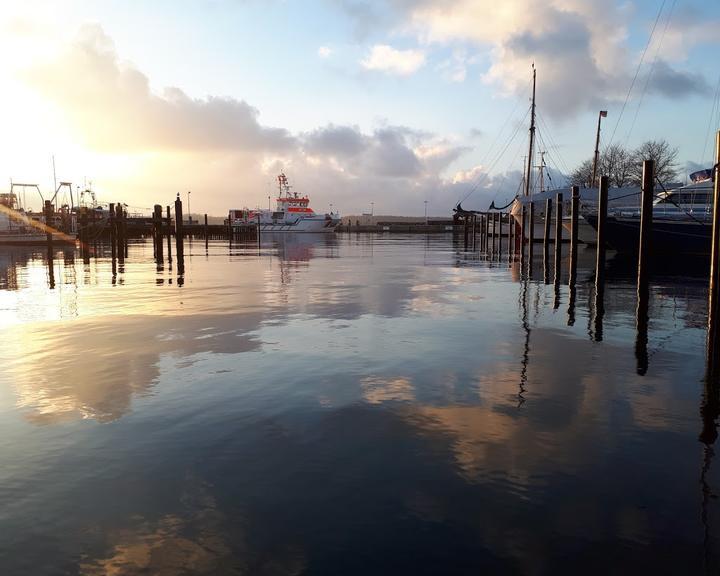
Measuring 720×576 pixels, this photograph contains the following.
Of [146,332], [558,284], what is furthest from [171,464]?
[558,284]

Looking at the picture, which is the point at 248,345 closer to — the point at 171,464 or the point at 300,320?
the point at 300,320

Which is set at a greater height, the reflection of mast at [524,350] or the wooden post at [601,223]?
the wooden post at [601,223]

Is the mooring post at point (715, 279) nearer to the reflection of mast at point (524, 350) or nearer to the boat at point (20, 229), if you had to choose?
the reflection of mast at point (524, 350)

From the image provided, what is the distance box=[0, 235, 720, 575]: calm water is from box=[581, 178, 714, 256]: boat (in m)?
28.6

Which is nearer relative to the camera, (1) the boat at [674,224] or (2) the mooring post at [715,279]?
(2) the mooring post at [715,279]

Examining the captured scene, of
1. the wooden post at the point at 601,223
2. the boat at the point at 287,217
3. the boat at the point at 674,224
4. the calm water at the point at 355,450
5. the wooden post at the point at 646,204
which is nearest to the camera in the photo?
the calm water at the point at 355,450

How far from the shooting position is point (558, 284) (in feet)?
74.3

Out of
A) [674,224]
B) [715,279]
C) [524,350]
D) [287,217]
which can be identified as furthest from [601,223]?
[287,217]

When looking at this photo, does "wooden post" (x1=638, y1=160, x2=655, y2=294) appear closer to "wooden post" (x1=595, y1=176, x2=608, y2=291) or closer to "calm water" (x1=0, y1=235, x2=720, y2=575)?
"calm water" (x1=0, y1=235, x2=720, y2=575)

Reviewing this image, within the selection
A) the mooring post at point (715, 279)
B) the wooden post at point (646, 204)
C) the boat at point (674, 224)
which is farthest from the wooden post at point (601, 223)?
the boat at point (674, 224)

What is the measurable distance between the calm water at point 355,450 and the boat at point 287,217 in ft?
423

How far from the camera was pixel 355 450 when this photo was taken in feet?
19.3

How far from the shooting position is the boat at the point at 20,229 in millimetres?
59438

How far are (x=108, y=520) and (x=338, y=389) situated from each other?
4.02 m
